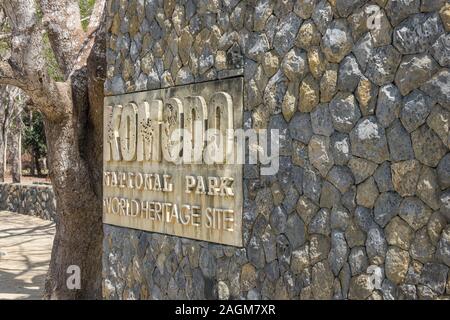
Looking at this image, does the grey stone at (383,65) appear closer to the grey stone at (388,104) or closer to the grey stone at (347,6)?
the grey stone at (388,104)

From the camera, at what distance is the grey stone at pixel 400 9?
4141 mm

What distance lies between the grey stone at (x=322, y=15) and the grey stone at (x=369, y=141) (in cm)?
74

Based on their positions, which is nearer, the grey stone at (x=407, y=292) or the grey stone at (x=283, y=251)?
the grey stone at (x=407, y=292)

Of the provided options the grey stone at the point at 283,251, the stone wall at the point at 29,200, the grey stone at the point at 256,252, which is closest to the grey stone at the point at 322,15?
the grey stone at the point at 283,251

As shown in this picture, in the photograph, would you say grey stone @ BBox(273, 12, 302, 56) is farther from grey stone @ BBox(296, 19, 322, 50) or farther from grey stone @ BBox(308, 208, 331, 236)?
grey stone @ BBox(308, 208, 331, 236)

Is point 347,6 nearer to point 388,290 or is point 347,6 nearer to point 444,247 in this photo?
point 444,247

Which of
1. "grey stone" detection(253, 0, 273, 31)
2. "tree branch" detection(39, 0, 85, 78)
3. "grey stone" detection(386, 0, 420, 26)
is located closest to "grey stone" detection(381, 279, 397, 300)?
"grey stone" detection(386, 0, 420, 26)

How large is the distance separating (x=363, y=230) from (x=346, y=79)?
97cm

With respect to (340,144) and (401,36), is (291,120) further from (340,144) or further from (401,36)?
(401,36)

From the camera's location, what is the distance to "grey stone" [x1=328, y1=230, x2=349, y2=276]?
4.59 meters

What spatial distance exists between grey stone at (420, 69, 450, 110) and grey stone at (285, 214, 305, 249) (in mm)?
1377
